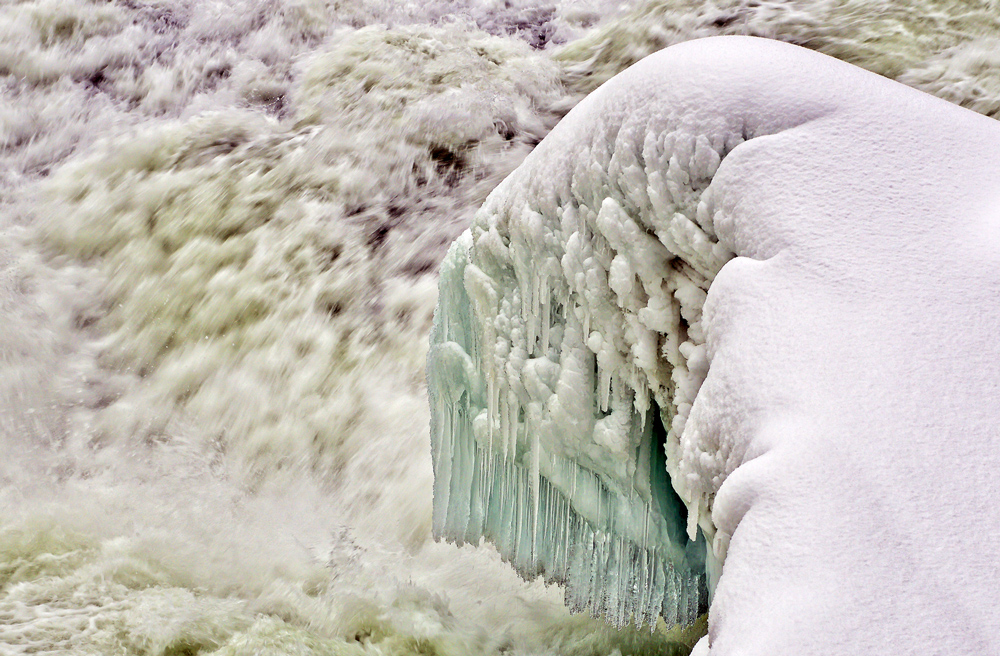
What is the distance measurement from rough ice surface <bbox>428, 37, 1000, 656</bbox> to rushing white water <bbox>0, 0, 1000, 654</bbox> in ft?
3.18

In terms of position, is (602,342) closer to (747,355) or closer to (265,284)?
(747,355)

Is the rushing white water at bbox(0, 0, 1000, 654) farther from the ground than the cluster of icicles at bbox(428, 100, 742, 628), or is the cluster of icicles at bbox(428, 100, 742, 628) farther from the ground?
the cluster of icicles at bbox(428, 100, 742, 628)

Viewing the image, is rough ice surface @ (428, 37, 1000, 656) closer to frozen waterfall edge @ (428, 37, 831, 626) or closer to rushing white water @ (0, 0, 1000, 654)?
frozen waterfall edge @ (428, 37, 831, 626)

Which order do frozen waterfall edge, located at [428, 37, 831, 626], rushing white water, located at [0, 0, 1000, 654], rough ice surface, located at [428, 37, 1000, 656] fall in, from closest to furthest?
1. rough ice surface, located at [428, 37, 1000, 656]
2. frozen waterfall edge, located at [428, 37, 831, 626]
3. rushing white water, located at [0, 0, 1000, 654]

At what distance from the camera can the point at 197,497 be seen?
4.11 meters

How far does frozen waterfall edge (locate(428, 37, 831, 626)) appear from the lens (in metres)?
1.61

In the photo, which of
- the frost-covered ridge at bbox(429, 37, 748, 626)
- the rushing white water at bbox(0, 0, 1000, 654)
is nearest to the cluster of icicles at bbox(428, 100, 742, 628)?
Answer: the frost-covered ridge at bbox(429, 37, 748, 626)

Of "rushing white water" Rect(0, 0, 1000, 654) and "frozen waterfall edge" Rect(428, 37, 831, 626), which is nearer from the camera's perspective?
"frozen waterfall edge" Rect(428, 37, 831, 626)

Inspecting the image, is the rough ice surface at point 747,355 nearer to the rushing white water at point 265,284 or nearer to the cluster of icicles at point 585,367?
the cluster of icicles at point 585,367

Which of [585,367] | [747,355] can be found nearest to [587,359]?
[585,367]

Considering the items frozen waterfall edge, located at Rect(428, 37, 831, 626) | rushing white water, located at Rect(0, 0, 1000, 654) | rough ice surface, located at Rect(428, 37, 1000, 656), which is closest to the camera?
rough ice surface, located at Rect(428, 37, 1000, 656)

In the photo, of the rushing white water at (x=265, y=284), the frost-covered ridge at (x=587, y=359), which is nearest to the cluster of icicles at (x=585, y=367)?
the frost-covered ridge at (x=587, y=359)

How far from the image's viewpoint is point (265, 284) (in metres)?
4.82

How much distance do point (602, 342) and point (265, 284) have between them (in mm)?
3402
